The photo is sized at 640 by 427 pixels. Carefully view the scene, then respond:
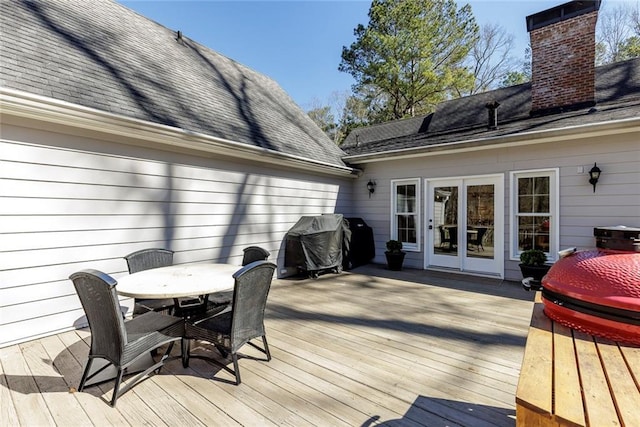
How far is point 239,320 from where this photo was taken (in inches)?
94.7

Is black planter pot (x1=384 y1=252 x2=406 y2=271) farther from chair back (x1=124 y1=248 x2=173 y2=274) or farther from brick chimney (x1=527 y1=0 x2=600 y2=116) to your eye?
chair back (x1=124 y1=248 x2=173 y2=274)

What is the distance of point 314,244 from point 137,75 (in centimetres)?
407

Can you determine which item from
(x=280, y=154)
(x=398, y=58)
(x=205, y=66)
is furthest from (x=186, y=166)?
(x=398, y=58)

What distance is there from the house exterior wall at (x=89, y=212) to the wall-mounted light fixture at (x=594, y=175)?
18.7 feet

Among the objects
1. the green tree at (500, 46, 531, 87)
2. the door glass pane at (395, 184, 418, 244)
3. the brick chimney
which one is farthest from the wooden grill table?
the green tree at (500, 46, 531, 87)

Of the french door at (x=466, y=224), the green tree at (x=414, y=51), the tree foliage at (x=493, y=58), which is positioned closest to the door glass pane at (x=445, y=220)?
the french door at (x=466, y=224)

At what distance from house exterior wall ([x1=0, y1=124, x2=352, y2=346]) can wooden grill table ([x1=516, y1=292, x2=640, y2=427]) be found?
4206 millimetres

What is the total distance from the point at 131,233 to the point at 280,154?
8.91 feet

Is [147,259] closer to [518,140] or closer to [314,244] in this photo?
[314,244]

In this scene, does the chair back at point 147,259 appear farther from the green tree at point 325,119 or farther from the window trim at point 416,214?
the green tree at point 325,119

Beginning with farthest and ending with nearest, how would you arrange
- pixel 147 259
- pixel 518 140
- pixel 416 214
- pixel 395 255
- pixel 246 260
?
1. pixel 416 214
2. pixel 395 255
3. pixel 518 140
4. pixel 246 260
5. pixel 147 259

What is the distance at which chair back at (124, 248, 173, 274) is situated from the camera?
3234 mm

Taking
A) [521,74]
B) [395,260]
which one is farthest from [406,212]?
[521,74]

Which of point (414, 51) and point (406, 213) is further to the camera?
point (414, 51)
